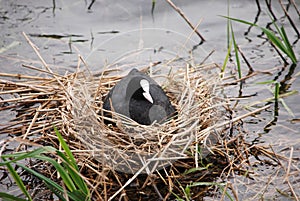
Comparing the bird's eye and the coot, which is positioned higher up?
the bird's eye

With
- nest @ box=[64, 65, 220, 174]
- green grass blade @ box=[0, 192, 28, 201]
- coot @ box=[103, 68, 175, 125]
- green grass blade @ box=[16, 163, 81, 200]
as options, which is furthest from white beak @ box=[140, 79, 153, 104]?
green grass blade @ box=[0, 192, 28, 201]

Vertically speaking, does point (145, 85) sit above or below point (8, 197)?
above

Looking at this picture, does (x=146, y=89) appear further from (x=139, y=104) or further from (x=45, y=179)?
(x=45, y=179)

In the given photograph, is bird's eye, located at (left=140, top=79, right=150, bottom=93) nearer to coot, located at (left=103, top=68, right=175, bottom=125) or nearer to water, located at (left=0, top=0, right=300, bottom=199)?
coot, located at (left=103, top=68, right=175, bottom=125)

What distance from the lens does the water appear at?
3.35m

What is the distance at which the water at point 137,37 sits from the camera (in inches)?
132

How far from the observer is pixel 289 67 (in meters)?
3.58

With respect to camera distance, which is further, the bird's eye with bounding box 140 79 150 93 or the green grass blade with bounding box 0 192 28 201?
the bird's eye with bounding box 140 79 150 93

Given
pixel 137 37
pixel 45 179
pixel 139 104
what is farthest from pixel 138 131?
pixel 137 37

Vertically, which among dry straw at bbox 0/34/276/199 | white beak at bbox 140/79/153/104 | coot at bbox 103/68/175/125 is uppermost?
white beak at bbox 140/79/153/104

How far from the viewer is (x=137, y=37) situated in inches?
155

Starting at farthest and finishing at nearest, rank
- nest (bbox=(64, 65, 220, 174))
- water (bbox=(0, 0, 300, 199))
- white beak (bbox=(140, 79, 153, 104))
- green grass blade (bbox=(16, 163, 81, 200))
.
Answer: water (bbox=(0, 0, 300, 199)) → white beak (bbox=(140, 79, 153, 104)) → nest (bbox=(64, 65, 220, 174)) → green grass blade (bbox=(16, 163, 81, 200))

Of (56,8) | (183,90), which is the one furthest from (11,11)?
(183,90)

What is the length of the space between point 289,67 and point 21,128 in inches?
67.6
